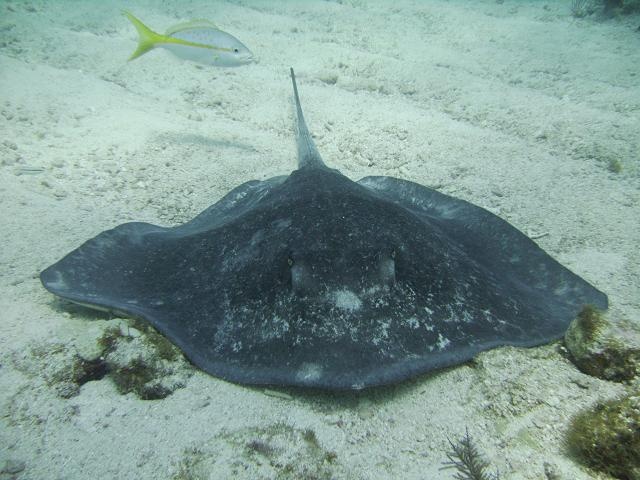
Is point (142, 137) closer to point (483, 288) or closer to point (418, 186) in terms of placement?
point (418, 186)

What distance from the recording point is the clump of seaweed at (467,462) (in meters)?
1.77

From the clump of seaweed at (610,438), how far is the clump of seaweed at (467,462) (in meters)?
0.44

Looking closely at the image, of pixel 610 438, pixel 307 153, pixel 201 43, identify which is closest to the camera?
pixel 610 438

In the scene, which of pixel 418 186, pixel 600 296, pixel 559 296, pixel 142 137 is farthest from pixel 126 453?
pixel 142 137

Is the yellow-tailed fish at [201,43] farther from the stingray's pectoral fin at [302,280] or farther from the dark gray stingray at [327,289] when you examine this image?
the stingray's pectoral fin at [302,280]

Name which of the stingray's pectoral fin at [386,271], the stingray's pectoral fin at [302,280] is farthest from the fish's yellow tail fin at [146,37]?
the stingray's pectoral fin at [386,271]

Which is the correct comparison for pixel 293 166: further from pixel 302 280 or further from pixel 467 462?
pixel 467 462

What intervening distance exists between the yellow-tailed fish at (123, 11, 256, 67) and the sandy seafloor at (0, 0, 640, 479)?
1196 mm

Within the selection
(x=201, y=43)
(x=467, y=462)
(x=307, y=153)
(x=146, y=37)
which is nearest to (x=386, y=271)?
(x=467, y=462)

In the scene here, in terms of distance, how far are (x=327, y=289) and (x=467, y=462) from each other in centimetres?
110

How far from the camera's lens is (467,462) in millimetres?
1797

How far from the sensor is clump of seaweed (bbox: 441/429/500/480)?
5.80 ft

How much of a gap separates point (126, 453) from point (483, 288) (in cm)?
233

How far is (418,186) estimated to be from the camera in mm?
4422
